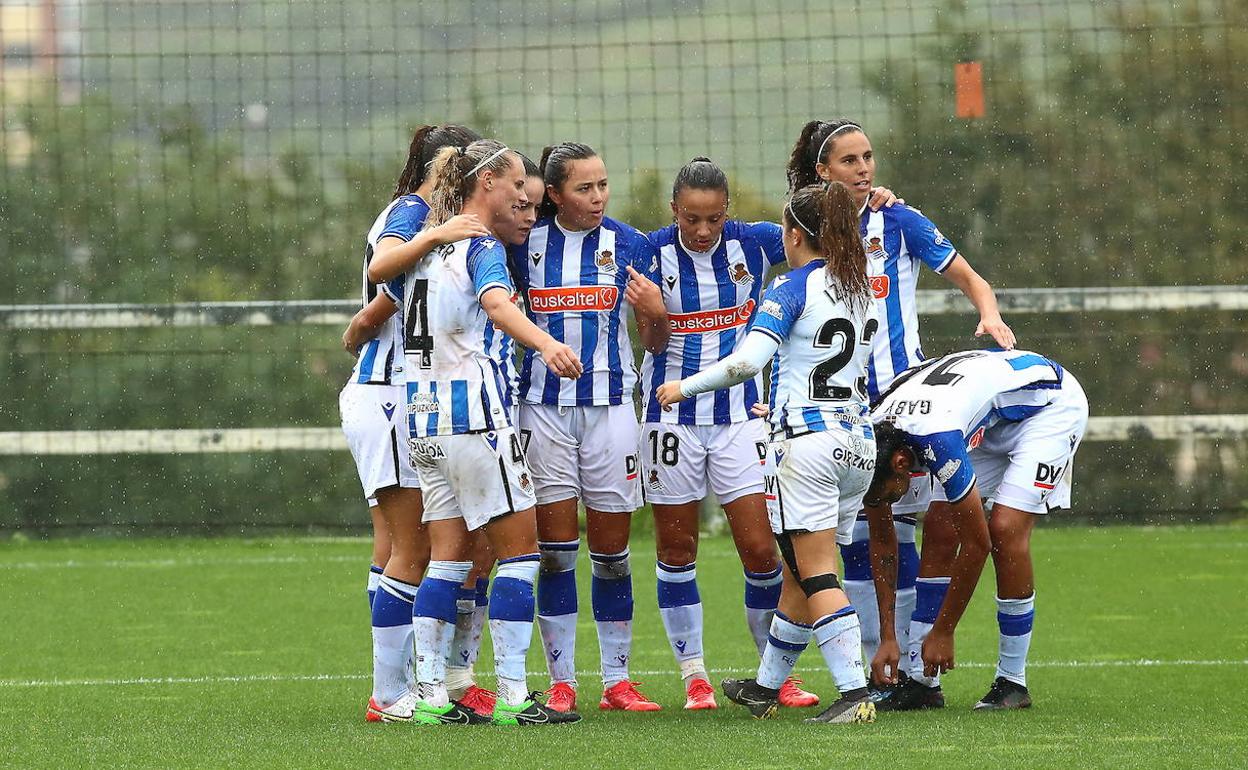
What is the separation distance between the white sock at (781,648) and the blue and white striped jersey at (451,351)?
1081 millimetres

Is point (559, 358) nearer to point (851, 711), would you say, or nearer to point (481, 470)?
point (481, 470)

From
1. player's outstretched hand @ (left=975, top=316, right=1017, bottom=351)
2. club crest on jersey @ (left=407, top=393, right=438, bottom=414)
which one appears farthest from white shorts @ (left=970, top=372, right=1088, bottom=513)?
club crest on jersey @ (left=407, top=393, right=438, bottom=414)

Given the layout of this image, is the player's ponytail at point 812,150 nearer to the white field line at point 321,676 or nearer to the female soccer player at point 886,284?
the female soccer player at point 886,284

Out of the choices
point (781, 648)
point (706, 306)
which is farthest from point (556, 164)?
point (781, 648)

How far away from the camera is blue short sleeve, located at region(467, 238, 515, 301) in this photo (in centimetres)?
506

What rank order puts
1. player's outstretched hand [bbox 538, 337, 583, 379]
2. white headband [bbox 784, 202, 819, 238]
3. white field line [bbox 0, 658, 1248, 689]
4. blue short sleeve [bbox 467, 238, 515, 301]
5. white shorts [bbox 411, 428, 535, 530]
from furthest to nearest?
white field line [bbox 0, 658, 1248, 689] < white headband [bbox 784, 202, 819, 238] < white shorts [bbox 411, 428, 535, 530] < blue short sleeve [bbox 467, 238, 515, 301] < player's outstretched hand [bbox 538, 337, 583, 379]

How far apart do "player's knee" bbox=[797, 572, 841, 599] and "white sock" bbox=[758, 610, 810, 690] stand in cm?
24

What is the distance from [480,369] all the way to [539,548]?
77 cm

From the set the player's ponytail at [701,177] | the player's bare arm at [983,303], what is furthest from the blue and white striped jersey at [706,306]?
the player's bare arm at [983,303]

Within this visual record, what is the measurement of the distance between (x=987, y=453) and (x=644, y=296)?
51.0 inches

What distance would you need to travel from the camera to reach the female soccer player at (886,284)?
5895 millimetres

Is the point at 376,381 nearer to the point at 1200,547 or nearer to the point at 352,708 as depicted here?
the point at 352,708

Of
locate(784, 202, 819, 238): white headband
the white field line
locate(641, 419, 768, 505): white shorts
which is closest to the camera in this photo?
locate(784, 202, 819, 238): white headband

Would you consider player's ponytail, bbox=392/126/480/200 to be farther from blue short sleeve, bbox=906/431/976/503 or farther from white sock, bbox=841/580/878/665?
white sock, bbox=841/580/878/665
